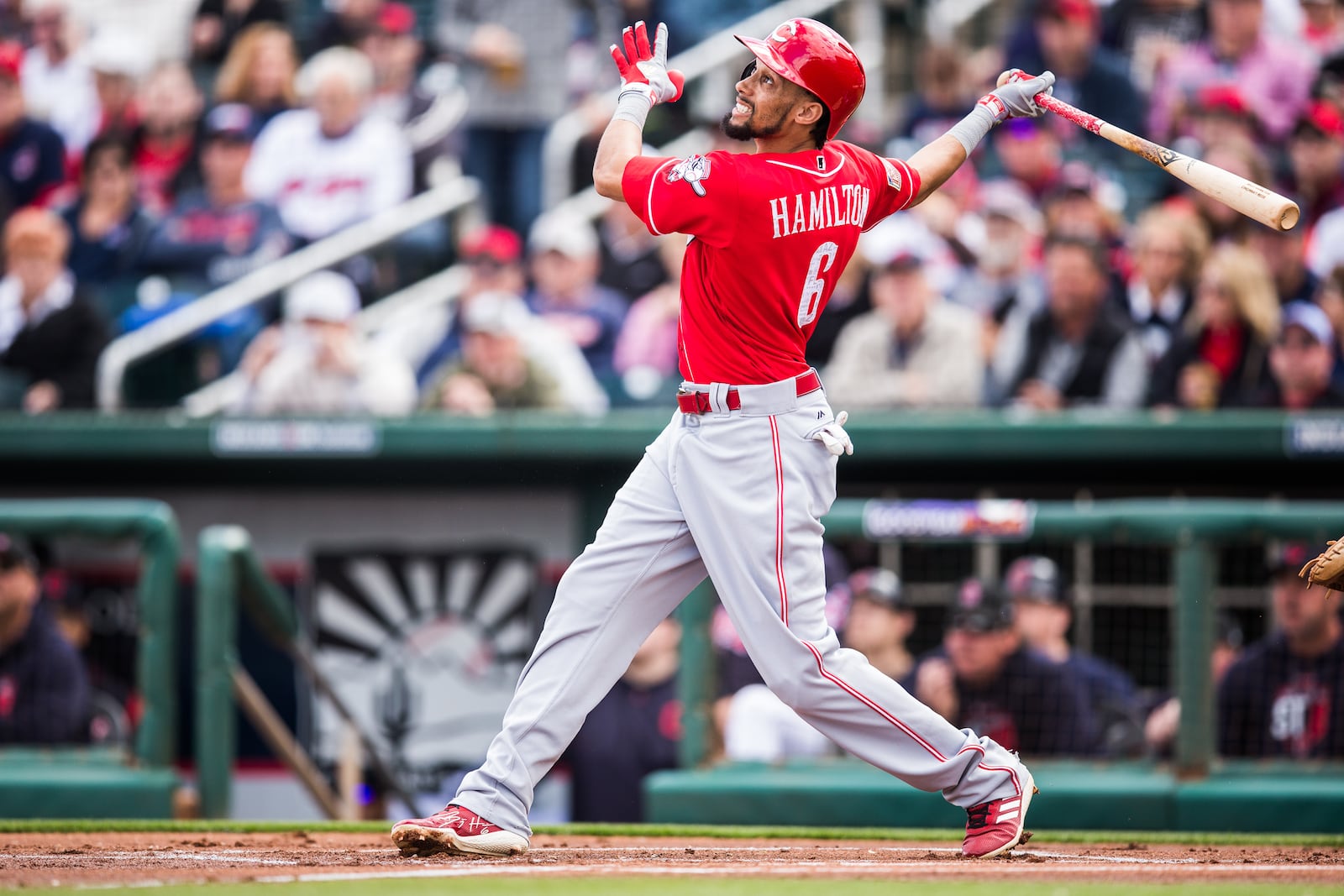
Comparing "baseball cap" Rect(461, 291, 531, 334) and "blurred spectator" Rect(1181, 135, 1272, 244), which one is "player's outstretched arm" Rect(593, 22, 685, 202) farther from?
"blurred spectator" Rect(1181, 135, 1272, 244)

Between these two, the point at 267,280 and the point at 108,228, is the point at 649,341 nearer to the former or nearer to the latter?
the point at 267,280

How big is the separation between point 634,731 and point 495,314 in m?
1.97

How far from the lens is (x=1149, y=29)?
9461 millimetres

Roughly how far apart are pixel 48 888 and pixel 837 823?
298 cm

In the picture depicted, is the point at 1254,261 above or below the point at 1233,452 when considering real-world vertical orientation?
above

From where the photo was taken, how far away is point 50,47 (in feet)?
33.7

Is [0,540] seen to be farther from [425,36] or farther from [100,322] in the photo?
[425,36]

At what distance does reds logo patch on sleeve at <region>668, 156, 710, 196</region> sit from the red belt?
1.38 feet

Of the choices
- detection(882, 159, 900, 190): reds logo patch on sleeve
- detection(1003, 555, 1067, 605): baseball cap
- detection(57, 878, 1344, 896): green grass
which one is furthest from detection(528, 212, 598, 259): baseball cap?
detection(57, 878, 1344, 896): green grass

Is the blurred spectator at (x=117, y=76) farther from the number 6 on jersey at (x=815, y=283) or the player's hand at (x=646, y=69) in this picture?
the number 6 on jersey at (x=815, y=283)

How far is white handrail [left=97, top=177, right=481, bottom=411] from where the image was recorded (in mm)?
8383

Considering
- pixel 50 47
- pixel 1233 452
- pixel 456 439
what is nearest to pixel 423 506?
pixel 456 439

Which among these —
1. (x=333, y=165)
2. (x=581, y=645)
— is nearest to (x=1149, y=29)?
(x=333, y=165)

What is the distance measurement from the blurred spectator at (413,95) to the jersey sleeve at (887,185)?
5.75 metres
